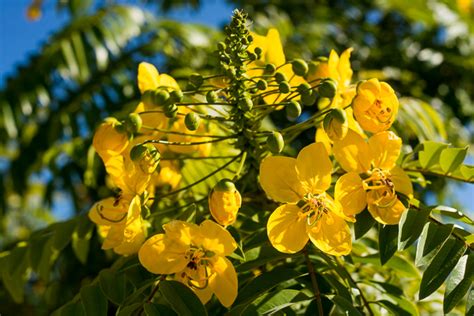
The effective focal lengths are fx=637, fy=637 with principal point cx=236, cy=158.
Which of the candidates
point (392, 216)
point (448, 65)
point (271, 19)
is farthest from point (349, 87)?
point (448, 65)

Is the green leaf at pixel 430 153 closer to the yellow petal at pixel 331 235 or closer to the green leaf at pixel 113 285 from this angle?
the yellow petal at pixel 331 235

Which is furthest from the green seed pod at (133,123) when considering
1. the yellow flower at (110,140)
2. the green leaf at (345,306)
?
the green leaf at (345,306)

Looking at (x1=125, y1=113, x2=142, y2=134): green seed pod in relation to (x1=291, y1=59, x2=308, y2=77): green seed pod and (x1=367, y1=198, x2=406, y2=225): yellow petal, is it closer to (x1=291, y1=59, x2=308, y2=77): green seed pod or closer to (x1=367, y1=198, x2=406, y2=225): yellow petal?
(x1=291, y1=59, x2=308, y2=77): green seed pod

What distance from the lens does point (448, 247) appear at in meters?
0.99

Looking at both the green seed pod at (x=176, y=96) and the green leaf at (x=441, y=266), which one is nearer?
the green leaf at (x=441, y=266)

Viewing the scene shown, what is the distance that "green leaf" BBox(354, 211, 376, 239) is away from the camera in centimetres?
105

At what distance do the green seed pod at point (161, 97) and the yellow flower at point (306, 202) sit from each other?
8.1 inches

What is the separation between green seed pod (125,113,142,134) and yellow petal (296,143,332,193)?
0.93 ft

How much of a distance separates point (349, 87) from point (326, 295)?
0.46 meters

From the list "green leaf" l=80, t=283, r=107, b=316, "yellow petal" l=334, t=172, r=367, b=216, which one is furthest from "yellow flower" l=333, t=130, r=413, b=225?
"green leaf" l=80, t=283, r=107, b=316

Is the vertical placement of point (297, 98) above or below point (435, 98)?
above

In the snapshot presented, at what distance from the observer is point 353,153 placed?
3.59 ft

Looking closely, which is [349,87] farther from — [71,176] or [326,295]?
[71,176]

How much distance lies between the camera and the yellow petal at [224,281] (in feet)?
3.29
